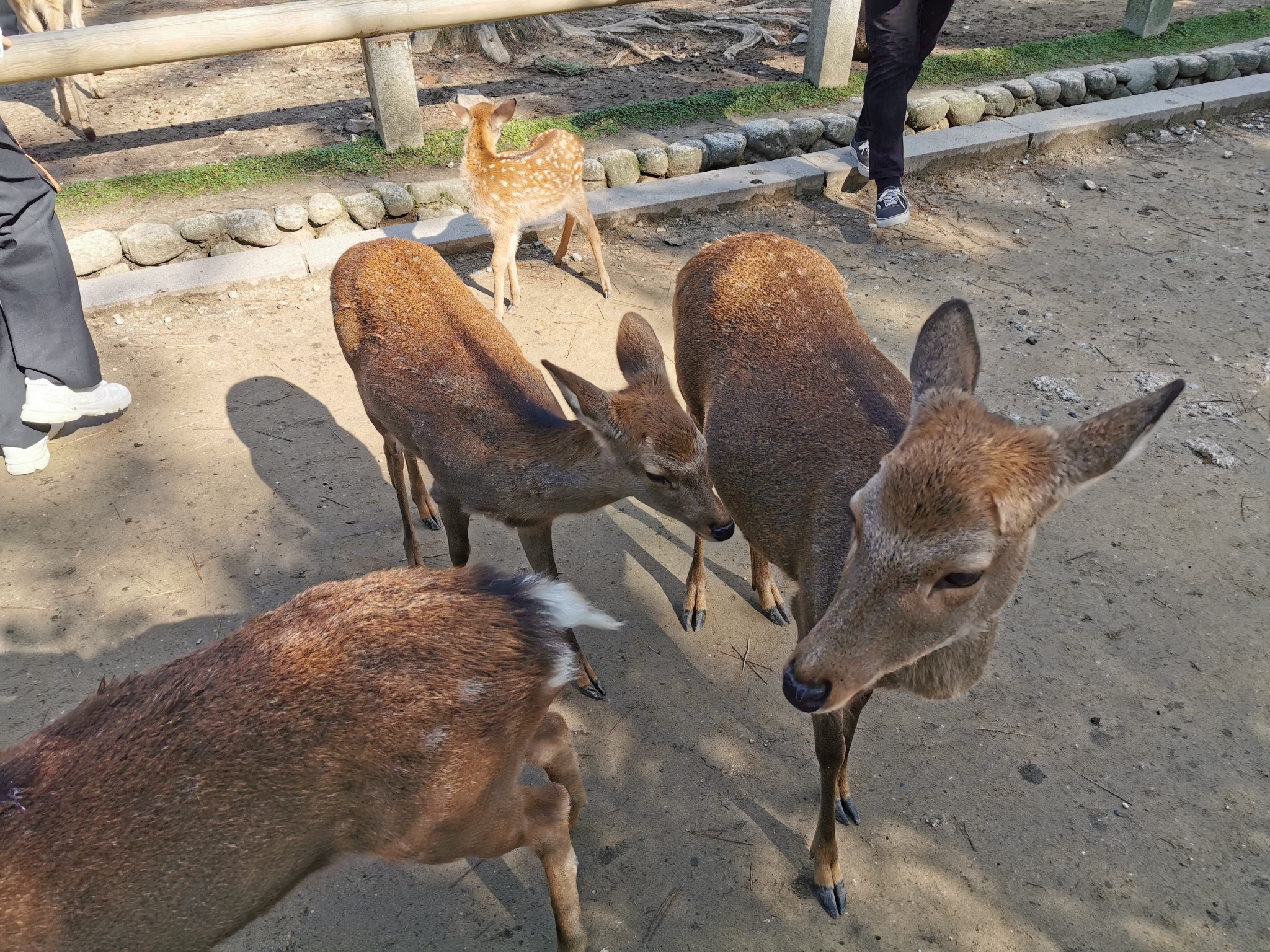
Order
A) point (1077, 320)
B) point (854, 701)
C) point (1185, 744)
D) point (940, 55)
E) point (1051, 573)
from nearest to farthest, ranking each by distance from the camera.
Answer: point (854, 701) < point (1185, 744) < point (1051, 573) < point (1077, 320) < point (940, 55)

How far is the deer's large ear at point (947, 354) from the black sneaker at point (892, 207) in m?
4.02

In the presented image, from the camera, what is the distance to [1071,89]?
7.83m

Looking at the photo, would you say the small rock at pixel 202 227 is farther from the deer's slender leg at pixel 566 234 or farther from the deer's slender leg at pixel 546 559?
the deer's slender leg at pixel 546 559

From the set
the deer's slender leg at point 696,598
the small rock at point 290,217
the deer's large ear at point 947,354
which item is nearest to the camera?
the deer's large ear at point 947,354

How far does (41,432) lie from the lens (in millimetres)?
4367

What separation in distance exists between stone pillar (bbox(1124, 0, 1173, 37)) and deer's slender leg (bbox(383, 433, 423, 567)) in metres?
8.96

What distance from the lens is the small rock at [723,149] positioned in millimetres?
6863

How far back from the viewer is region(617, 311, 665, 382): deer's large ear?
131 inches

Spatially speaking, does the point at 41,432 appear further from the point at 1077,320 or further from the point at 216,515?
the point at 1077,320

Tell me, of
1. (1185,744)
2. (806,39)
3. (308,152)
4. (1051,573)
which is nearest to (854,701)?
(1185,744)

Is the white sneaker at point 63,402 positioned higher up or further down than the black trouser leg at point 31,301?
further down

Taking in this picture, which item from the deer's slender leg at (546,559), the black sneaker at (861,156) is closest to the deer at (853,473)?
the deer's slender leg at (546,559)

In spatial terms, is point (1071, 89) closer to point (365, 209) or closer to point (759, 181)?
point (759, 181)

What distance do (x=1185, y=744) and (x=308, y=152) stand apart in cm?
657
